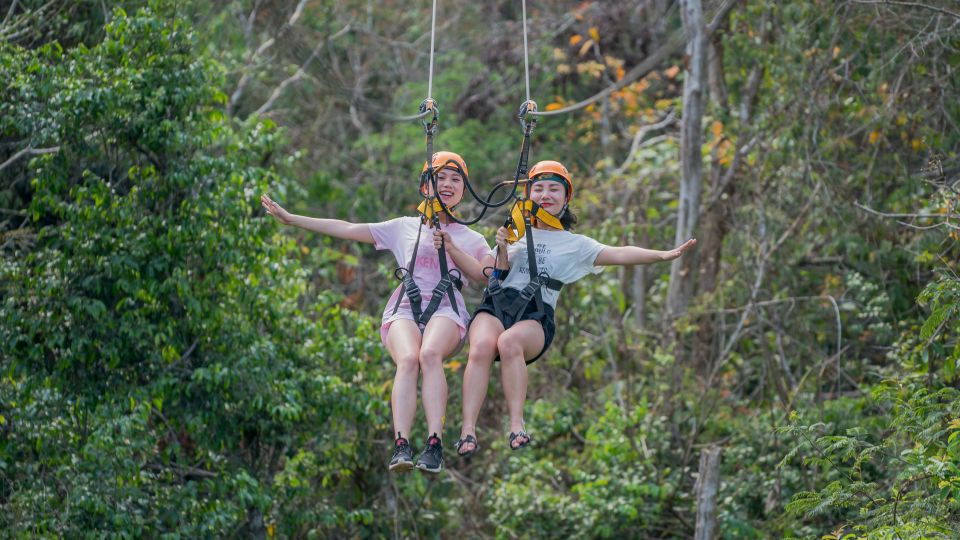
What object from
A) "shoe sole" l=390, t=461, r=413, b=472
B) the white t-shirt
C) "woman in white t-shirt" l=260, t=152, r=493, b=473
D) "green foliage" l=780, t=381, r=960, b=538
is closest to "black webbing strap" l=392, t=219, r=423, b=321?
"woman in white t-shirt" l=260, t=152, r=493, b=473

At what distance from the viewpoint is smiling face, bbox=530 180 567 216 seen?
761 cm

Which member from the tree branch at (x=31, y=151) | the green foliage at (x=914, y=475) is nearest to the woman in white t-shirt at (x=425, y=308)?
the green foliage at (x=914, y=475)

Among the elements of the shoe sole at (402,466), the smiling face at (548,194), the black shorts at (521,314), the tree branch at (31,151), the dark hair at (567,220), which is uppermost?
the tree branch at (31,151)

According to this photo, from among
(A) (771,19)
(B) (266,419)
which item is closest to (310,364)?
(B) (266,419)

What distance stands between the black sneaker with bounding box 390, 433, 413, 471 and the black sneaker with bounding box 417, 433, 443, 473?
0.09m

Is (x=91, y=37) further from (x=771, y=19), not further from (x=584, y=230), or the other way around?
(x=771, y=19)

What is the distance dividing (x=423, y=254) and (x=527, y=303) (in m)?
0.60

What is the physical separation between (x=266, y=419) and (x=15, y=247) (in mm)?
2316

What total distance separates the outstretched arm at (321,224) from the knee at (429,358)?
2.56 feet

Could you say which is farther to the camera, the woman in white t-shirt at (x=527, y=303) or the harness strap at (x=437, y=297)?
the harness strap at (x=437, y=297)

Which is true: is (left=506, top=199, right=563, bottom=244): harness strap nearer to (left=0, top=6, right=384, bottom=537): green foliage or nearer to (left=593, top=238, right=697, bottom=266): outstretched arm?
(left=593, top=238, right=697, bottom=266): outstretched arm

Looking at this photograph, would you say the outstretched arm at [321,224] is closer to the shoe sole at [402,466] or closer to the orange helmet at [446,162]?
the orange helmet at [446,162]

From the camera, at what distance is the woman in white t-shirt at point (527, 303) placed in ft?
23.7

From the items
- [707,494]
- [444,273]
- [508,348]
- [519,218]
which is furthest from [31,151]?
[707,494]
